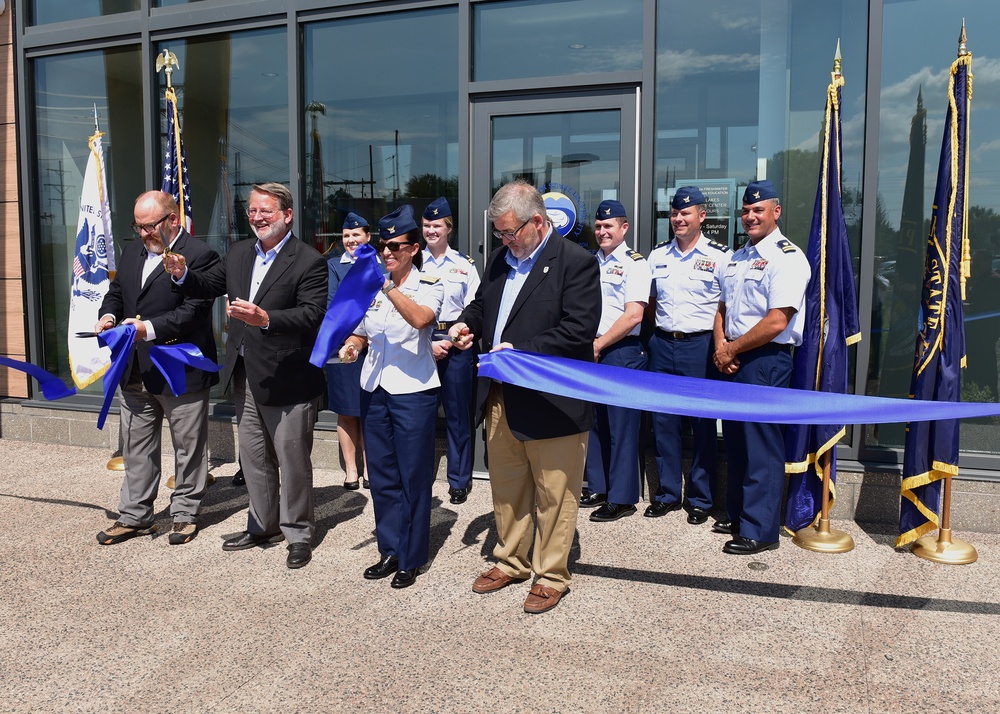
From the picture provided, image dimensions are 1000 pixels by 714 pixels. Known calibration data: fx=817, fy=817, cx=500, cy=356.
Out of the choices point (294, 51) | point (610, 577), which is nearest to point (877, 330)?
point (610, 577)

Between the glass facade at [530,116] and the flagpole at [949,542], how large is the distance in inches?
27.3

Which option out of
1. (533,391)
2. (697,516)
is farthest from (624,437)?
(533,391)

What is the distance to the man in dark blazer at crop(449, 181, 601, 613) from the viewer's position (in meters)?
3.50

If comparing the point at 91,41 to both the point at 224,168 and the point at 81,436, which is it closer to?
the point at 224,168

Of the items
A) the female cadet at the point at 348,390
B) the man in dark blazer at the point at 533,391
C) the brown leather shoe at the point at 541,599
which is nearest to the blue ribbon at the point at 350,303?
the man in dark blazer at the point at 533,391

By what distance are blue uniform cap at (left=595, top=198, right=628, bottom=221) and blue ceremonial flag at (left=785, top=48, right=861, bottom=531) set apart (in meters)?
1.13

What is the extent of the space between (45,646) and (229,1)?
5.03 metres

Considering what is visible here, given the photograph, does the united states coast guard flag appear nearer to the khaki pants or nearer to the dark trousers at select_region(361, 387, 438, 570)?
the dark trousers at select_region(361, 387, 438, 570)

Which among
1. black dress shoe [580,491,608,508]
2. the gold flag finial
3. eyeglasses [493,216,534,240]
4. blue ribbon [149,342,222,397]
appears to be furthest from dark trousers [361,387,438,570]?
the gold flag finial

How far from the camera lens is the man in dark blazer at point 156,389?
14.3ft

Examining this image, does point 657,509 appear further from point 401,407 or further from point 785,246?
point 401,407

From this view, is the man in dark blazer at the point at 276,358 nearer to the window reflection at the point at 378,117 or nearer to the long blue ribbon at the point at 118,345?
the long blue ribbon at the point at 118,345

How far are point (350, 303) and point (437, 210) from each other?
1775 millimetres

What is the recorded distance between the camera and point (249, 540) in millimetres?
4355
